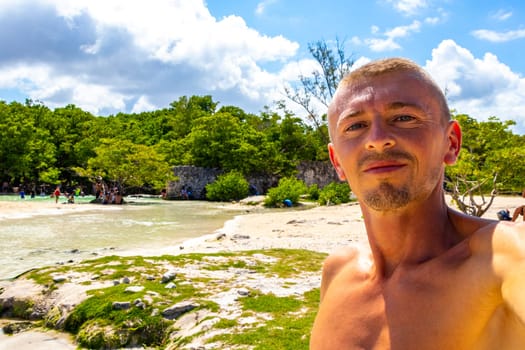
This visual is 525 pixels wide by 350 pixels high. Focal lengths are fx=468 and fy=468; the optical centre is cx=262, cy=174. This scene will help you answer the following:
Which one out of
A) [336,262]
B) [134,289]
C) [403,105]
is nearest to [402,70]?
[403,105]

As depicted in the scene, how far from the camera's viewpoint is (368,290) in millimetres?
1276

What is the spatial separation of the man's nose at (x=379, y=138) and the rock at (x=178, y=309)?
13.9ft

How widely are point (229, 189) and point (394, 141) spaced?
3475cm

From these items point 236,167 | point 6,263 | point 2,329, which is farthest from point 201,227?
point 236,167

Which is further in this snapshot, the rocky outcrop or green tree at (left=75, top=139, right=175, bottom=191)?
the rocky outcrop

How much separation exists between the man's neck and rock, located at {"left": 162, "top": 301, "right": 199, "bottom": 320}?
4.05m

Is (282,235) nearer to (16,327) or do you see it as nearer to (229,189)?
(16,327)

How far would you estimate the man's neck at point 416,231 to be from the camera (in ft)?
3.80

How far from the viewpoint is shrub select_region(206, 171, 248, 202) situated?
35.8 m

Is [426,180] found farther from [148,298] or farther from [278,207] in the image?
[278,207]

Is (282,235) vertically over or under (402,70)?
under

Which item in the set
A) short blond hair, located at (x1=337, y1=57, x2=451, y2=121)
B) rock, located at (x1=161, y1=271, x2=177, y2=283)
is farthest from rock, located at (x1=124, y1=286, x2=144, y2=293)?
short blond hair, located at (x1=337, y1=57, x2=451, y2=121)

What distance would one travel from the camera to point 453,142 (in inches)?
47.8

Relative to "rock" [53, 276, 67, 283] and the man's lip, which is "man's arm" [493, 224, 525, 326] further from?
"rock" [53, 276, 67, 283]
